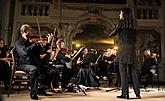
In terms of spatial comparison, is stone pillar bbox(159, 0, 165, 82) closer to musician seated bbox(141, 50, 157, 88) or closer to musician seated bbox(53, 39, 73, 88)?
musician seated bbox(141, 50, 157, 88)

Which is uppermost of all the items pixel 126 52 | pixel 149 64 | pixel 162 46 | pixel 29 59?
pixel 162 46

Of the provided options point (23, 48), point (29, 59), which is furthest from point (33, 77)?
point (23, 48)

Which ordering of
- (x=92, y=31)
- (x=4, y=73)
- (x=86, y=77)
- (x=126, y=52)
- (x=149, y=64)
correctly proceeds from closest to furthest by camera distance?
(x=126, y=52), (x=4, y=73), (x=86, y=77), (x=149, y=64), (x=92, y=31)

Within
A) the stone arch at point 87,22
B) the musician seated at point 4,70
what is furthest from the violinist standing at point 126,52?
the stone arch at point 87,22

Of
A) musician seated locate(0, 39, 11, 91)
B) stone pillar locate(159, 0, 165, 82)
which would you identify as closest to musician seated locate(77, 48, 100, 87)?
musician seated locate(0, 39, 11, 91)

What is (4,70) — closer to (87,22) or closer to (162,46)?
(87,22)

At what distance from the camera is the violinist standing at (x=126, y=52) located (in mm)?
3949

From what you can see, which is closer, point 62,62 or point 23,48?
point 23,48

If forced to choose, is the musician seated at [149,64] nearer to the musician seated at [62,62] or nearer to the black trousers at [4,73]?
the musician seated at [62,62]

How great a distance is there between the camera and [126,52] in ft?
13.1

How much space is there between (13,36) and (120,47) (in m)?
6.74

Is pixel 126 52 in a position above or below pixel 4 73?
above

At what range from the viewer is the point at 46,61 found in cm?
468

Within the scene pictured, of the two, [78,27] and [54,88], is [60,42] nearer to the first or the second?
[54,88]
